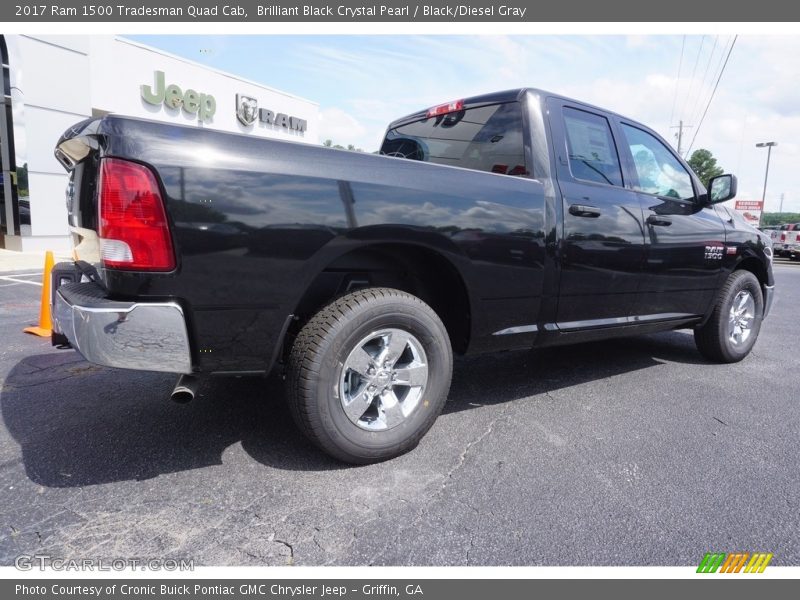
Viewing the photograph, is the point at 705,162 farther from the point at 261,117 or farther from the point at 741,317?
the point at 741,317

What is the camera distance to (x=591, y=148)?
3309 millimetres

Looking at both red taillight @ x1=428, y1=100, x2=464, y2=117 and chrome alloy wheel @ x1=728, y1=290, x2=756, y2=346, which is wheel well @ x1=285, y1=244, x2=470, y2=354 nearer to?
red taillight @ x1=428, y1=100, x2=464, y2=117

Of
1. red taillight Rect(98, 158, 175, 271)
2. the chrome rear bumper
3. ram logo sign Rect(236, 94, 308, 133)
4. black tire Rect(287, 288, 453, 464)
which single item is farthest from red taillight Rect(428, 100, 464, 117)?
ram logo sign Rect(236, 94, 308, 133)

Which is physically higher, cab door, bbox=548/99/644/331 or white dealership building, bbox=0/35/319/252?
white dealership building, bbox=0/35/319/252

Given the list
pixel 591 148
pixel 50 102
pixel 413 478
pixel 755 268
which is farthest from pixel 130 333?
pixel 50 102

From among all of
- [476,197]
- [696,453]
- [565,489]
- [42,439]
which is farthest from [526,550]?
[42,439]

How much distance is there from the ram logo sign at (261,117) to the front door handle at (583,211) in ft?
58.8

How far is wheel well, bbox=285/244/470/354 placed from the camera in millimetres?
2453

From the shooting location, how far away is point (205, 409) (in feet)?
9.70

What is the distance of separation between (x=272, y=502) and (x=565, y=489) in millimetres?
1260

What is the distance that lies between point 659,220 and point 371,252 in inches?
85.1

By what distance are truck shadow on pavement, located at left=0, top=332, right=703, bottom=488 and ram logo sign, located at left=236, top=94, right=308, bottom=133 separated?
649 inches

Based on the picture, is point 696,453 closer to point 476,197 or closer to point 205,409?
point 476,197

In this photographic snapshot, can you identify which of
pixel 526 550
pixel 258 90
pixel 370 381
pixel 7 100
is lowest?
pixel 526 550
